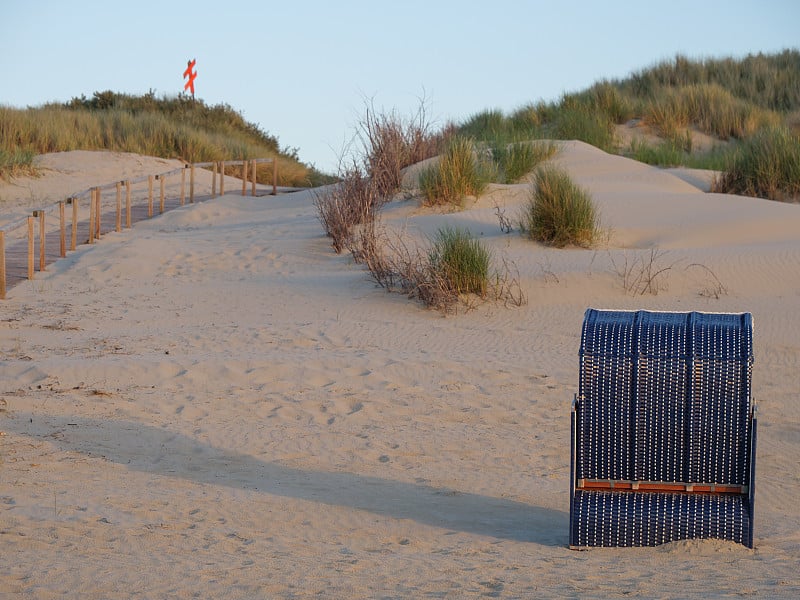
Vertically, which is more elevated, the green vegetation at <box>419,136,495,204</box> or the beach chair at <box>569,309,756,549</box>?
the green vegetation at <box>419,136,495,204</box>

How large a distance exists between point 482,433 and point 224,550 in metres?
2.84

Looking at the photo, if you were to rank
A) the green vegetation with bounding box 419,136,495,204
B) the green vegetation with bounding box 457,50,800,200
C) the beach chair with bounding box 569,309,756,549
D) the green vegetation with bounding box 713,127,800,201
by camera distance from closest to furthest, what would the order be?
the beach chair with bounding box 569,309,756,549 < the green vegetation with bounding box 419,136,495,204 < the green vegetation with bounding box 713,127,800,201 < the green vegetation with bounding box 457,50,800,200

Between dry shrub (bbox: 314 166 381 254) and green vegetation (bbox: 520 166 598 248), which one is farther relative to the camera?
dry shrub (bbox: 314 166 381 254)

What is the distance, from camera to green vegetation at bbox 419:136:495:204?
15055mm

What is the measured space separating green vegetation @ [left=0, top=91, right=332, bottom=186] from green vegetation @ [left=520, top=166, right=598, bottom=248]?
13.6 meters

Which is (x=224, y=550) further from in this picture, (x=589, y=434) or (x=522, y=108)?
(x=522, y=108)

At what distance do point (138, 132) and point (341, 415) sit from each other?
69.8 ft

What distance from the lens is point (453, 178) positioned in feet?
49.3

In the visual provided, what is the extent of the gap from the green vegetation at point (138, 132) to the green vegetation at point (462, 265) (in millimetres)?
14043

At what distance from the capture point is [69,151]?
82.2 ft

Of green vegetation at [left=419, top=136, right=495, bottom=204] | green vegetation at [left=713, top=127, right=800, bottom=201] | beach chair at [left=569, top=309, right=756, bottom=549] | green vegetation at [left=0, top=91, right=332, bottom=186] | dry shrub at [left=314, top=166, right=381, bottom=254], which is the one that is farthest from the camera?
green vegetation at [left=0, top=91, right=332, bottom=186]

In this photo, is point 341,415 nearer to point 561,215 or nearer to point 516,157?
point 561,215

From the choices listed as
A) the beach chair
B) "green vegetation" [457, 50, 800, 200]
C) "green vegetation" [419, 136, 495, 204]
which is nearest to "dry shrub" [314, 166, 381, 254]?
"green vegetation" [419, 136, 495, 204]

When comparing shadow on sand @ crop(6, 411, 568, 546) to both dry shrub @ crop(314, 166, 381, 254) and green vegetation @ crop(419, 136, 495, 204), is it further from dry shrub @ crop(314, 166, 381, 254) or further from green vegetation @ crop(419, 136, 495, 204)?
green vegetation @ crop(419, 136, 495, 204)
